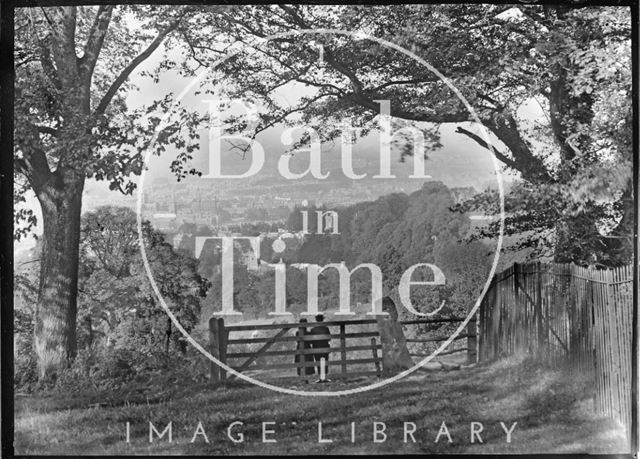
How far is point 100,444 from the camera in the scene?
618 cm

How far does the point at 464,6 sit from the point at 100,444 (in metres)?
4.08

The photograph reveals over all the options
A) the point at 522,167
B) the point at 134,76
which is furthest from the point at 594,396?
the point at 134,76

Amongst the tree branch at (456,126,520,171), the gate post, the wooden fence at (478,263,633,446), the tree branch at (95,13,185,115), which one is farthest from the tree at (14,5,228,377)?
the wooden fence at (478,263,633,446)

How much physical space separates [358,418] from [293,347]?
69 centimetres

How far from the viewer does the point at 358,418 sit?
6.15m

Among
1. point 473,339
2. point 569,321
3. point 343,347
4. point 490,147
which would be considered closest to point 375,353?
point 343,347

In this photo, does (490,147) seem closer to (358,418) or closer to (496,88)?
(496,88)

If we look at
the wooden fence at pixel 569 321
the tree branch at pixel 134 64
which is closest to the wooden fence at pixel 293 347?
the wooden fence at pixel 569 321

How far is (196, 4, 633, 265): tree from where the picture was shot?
6.20 metres

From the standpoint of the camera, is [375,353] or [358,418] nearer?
[358,418]

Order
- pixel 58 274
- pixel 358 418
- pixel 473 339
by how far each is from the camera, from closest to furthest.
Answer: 1. pixel 358 418
2. pixel 473 339
3. pixel 58 274

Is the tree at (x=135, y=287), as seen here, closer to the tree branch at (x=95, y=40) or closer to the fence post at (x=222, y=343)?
the fence post at (x=222, y=343)

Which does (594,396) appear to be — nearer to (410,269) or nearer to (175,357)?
(410,269)

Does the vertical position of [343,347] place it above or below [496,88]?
below
